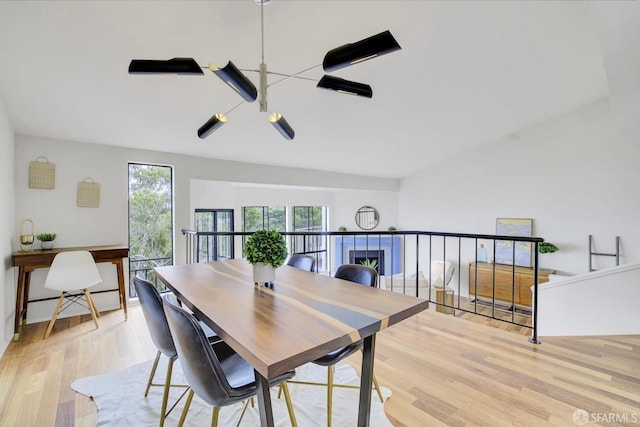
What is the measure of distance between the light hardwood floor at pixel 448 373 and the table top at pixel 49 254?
0.74 meters

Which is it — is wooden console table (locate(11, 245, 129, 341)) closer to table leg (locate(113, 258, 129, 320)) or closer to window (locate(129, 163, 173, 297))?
table leg (locate(113, 258, 129, 320))

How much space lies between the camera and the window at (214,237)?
205 inches

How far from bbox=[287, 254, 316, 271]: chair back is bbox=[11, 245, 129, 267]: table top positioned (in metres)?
2.23

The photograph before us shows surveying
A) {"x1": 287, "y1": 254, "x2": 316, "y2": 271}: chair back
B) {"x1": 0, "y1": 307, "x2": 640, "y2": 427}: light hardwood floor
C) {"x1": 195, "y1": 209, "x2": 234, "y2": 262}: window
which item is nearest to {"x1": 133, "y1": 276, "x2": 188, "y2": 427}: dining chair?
{"x1": 0, "y1": 307, "x2": 640, "y2": 427}: light hardwood floor

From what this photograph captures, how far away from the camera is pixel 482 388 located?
6.53ft


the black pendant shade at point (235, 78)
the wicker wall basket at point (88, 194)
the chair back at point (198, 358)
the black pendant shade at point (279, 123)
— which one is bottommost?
the chair back at point (198, 358)

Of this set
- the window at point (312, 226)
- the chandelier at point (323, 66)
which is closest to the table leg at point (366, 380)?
the chandelier at point (323, 66)

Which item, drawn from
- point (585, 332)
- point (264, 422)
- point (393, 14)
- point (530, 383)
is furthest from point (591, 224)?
point (264, 422)

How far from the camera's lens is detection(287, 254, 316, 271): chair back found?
2505 millimetres

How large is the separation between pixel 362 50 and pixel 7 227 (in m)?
3.71

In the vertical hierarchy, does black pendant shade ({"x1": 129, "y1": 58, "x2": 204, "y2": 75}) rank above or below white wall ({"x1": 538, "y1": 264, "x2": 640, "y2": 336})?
above

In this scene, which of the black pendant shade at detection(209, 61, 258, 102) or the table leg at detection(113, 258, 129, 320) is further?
the table leg at detection(113, 258, 129, 320)

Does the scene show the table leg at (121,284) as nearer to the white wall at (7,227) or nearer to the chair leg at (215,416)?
the white wall at (7,227)

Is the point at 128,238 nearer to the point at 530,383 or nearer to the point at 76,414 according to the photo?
the point at 76,414
